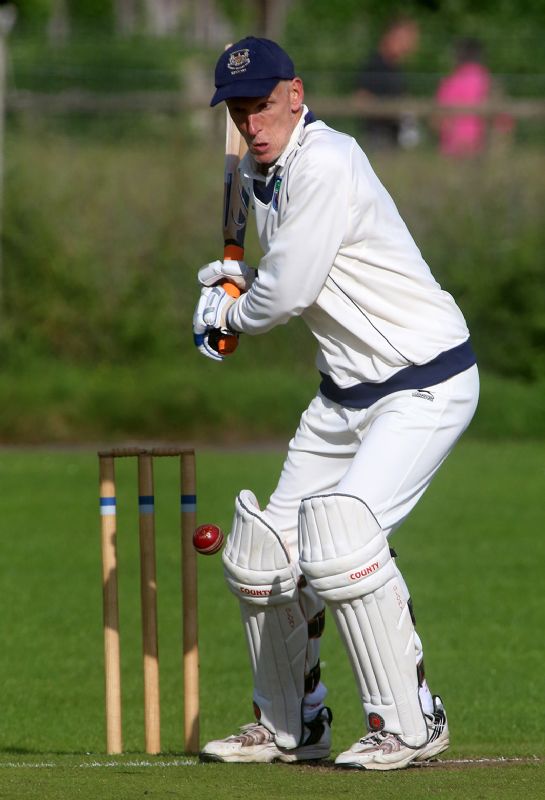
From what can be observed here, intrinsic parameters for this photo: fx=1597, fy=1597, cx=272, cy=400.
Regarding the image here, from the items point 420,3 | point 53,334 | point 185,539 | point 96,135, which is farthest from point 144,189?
point 185,539

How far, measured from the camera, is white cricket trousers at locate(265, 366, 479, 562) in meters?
4.30

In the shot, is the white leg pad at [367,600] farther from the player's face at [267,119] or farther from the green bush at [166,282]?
the green bush at [166,282]

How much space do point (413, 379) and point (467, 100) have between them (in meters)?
10.8

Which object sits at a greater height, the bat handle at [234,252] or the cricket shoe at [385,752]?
the bat handle at [234,252]

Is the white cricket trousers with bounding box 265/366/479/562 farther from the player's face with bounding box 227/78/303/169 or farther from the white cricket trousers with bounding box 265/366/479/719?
the player's face with bounding box 227/78/303/169

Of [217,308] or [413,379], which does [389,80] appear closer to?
[217,308]

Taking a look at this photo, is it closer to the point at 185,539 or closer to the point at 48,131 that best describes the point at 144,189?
the point at 48,131

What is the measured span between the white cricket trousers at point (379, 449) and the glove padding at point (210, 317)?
348 mm

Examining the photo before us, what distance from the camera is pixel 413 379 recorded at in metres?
4.41

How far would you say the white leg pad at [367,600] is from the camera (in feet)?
13.7

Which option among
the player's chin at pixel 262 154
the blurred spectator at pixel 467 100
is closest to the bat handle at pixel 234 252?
the player's chin at pixel 262 154

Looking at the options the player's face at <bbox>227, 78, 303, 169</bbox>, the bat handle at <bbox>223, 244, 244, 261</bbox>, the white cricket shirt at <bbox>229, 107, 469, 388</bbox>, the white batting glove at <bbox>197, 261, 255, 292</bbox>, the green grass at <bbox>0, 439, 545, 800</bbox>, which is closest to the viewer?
the green grass at <bbox>0, 439, 545, 800</bbox>

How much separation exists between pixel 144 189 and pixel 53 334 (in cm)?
155

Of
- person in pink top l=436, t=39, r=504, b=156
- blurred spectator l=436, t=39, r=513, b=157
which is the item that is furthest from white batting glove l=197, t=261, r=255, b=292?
person in pink top l=436, t=39, r=504, b=156
